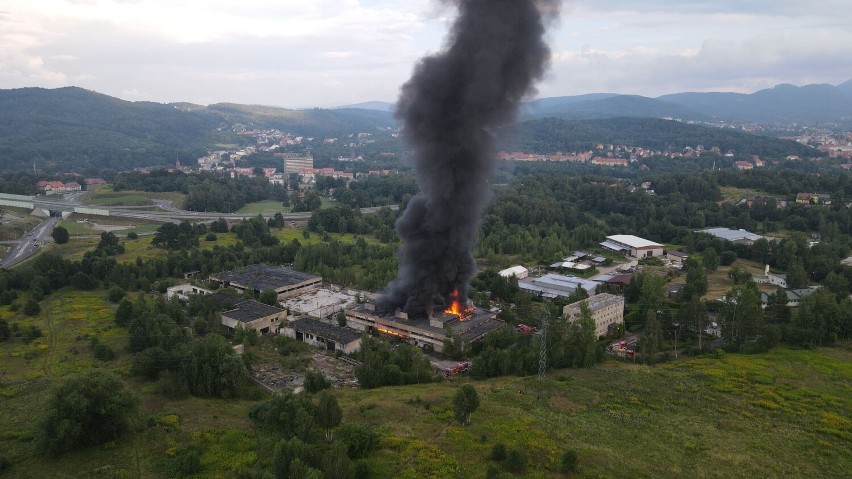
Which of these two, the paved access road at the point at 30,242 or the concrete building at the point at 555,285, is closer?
the concrete building at the point at 555,285

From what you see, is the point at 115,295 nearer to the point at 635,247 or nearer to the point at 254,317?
the point at 254,317

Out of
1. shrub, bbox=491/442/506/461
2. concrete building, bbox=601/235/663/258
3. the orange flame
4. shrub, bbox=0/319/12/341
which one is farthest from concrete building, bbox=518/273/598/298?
shrub, bbox=0/319/12/341

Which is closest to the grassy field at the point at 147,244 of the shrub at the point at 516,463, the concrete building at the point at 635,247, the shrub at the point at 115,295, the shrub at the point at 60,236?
the shrub at the point at 60,236

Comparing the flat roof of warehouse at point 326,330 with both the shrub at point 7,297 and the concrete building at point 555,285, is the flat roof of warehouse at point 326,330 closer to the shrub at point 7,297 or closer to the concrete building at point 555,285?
the concrete building at point 555,285

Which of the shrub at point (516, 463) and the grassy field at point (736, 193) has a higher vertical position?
the grassy field at point (736, 193)

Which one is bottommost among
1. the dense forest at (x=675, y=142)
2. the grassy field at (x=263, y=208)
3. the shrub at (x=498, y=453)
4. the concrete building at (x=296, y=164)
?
the grassy field at (x=263, y=208)

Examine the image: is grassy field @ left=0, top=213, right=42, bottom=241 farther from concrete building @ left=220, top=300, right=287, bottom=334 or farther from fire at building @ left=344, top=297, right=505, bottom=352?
fire at building @ left=344, top=297, right=505, bottom=352

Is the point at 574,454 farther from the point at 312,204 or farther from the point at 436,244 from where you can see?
the point at 312,204

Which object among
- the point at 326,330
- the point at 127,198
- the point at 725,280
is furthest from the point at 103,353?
the point at 127,198
